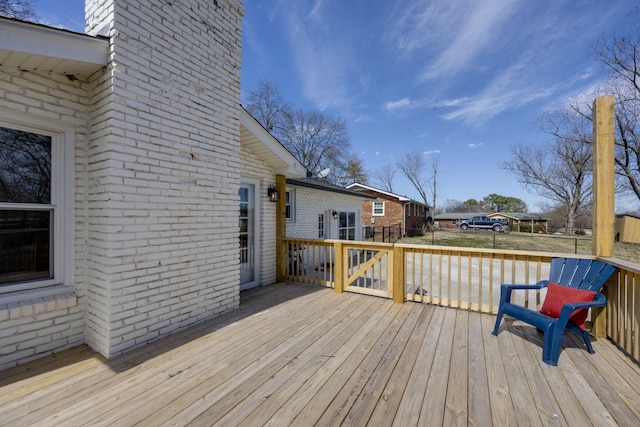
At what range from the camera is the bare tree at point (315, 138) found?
24250mm

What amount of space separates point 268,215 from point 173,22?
A: 11.0ft

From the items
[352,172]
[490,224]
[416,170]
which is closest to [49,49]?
[352,172]

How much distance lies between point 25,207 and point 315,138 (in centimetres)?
2392

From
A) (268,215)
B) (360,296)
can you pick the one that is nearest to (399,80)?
(268,215)

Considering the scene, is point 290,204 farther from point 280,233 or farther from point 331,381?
point 331,381

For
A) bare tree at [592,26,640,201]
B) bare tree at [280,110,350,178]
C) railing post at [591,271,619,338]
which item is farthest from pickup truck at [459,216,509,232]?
railing post at [591,271,619,338]

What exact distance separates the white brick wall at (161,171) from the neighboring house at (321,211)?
11.0ft

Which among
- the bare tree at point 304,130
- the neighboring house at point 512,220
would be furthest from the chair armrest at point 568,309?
the neighboring house at point 512,220

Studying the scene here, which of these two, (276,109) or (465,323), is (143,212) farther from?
(276,109)

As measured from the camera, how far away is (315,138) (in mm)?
25141

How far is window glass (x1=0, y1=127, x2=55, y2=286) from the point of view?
2.41 m

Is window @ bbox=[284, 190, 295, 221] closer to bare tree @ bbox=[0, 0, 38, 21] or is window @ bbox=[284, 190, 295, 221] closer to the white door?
the white door

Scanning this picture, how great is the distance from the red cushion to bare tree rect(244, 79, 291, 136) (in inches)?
862

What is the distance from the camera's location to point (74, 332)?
2746 millimetres
